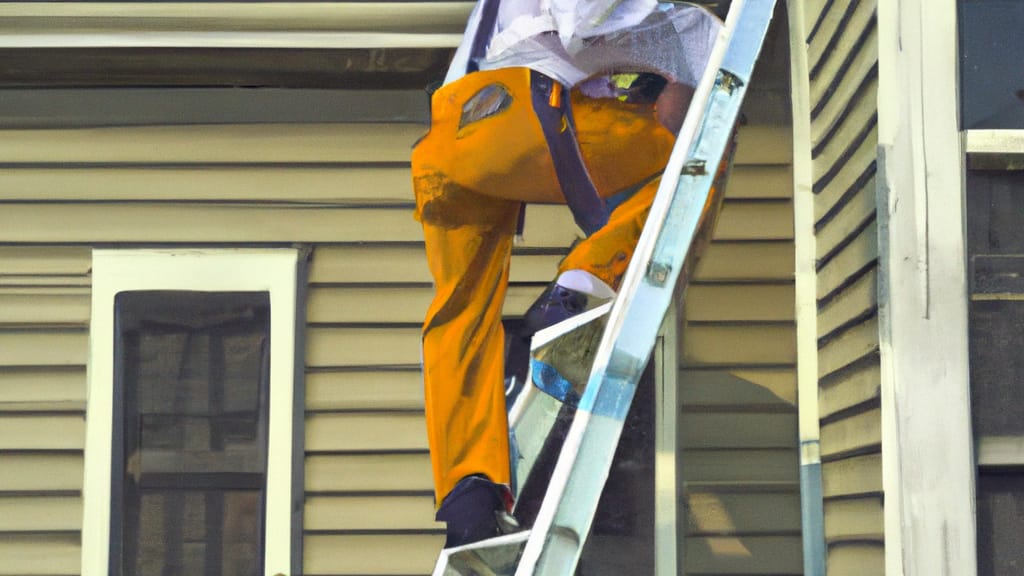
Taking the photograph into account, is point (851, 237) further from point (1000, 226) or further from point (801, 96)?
point (801, 96)

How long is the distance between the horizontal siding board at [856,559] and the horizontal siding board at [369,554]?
1.19m

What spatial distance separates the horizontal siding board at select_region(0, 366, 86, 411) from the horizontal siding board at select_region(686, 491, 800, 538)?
1.86 meters

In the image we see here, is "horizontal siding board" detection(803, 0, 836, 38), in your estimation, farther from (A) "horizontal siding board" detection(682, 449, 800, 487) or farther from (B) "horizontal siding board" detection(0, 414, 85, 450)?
(B) "horizontal siding board" detection(0, 414, 85, 450)

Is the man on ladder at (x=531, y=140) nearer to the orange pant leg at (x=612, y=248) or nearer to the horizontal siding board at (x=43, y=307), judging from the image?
the orange pant leg at (x=612, y=248)

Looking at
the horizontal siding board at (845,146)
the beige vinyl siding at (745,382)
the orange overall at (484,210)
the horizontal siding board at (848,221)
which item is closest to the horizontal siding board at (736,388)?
the beige vinyl siding at (745,382)

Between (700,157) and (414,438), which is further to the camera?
(414,438)

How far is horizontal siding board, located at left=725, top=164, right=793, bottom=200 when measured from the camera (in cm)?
385

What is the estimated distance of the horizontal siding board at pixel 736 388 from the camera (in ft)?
11.8

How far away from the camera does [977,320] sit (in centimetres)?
264

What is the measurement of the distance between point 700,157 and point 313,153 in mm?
1904

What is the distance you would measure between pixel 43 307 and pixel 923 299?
263 cm

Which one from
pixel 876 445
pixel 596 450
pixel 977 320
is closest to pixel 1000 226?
pixel 977 320

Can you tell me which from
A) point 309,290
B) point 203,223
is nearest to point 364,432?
point 309,290

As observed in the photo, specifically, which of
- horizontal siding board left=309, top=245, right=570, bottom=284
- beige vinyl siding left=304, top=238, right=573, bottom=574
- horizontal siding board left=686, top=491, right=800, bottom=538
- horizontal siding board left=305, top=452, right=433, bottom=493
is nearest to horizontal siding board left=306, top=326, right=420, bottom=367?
beige vinyl siding left=304, top=238, right=573, bottom=574
